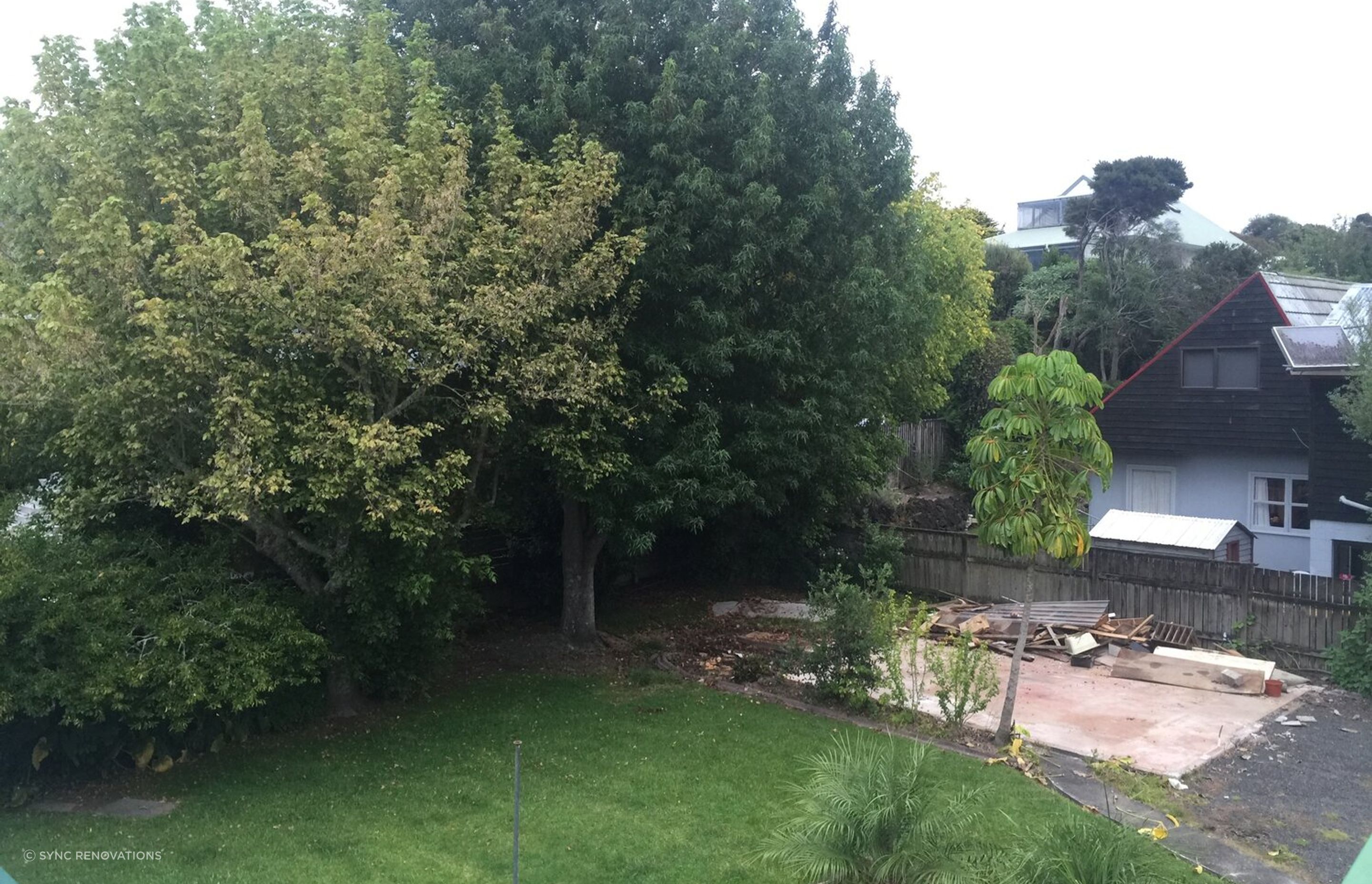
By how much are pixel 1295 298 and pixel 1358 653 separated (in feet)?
31.0

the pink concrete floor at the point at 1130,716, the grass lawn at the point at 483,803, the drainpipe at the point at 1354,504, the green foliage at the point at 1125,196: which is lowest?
the grass lawn at the point at 483,803

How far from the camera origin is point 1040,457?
397 inches

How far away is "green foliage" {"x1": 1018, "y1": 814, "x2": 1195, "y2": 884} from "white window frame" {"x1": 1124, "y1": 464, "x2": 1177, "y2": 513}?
57.3 feet

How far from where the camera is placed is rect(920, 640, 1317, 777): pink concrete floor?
1074 centimetres

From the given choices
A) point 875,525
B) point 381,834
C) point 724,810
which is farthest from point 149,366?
point 875,525

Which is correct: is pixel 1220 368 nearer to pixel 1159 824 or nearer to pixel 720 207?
pixel 720 207

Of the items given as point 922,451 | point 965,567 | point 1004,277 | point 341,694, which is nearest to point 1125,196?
point 1004,277

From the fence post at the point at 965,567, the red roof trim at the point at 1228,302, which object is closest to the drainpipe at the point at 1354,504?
the red roof trim at the point at 1228,302

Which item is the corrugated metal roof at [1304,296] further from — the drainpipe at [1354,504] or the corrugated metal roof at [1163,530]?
the corrugated metal roof at [1163,530]

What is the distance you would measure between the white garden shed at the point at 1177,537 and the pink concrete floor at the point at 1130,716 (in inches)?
125

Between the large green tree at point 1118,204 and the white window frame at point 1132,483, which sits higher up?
the large green tree at point 1118,204

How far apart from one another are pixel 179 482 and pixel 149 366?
1.08 m

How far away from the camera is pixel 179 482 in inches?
345

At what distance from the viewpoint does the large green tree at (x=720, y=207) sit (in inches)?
467
